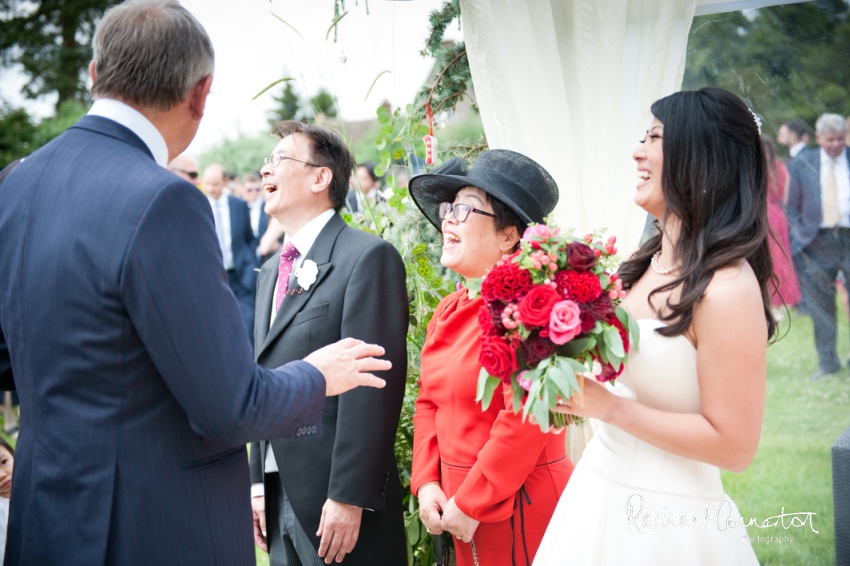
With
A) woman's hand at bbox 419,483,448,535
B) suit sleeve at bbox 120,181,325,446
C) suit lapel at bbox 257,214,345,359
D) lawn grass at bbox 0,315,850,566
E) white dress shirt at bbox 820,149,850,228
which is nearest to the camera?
suit sleeve at bbox 120,181,325,446

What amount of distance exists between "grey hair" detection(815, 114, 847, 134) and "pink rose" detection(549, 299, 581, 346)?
2473 millimetres

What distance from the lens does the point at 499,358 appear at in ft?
5.73

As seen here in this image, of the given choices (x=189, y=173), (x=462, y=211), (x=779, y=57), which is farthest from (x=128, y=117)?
(x=189, y=173)

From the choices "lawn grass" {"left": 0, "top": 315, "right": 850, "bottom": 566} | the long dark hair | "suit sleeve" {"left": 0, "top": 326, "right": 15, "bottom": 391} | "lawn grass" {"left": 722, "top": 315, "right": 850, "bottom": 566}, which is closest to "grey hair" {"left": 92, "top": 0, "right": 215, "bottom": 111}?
"suit sleeve" {"left": 0, "top": 326, "right": 15, "bottom": 391}

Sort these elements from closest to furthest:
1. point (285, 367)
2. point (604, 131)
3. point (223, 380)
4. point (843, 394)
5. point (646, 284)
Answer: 1. point (223, 380)
2. point (285, 367)
3. point (646, 284)
4. point (604, 131)
5. point (843, 394)

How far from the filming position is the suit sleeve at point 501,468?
2.18m

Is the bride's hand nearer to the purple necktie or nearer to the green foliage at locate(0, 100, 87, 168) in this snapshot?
the purple necktie

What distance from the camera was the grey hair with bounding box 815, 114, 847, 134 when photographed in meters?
3.34

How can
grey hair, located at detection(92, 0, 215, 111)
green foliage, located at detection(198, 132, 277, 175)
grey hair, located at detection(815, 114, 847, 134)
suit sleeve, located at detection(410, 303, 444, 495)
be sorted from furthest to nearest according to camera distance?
green foliage, located at detection(198, 132, 277, 175) < grey hair, located at detection(815, 114, 847, 134) < suit sleeve, located at detection(410, 303, 444, 495) < grey hair, located at detection(92, 0, 215, 111)

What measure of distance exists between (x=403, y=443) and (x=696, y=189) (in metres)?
1.81

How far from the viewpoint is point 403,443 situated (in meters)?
3.15

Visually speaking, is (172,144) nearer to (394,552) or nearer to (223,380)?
(223,380)

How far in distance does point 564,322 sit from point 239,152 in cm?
3428

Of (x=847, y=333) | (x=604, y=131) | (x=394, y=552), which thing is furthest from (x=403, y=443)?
(x=847, y=333)
